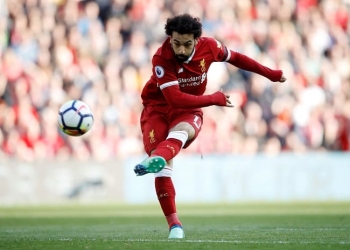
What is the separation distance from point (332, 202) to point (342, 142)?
2723mm

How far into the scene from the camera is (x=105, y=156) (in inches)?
795

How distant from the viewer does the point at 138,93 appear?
2130 centimetres

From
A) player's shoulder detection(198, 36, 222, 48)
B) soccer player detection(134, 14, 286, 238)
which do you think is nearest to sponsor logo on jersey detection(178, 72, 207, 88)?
soccer player detection(134, 14, 286, 238)

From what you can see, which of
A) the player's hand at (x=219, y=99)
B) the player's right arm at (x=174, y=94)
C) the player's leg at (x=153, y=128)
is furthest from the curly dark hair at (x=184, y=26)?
the player's leg at (x=153, y=128)

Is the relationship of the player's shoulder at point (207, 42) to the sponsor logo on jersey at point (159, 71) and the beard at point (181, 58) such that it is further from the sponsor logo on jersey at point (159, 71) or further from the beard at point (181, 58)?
the sponsor logo on jersey at point (159, 71)

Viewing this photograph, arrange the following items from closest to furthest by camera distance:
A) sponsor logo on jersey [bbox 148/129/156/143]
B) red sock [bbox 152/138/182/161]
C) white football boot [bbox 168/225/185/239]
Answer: red sock [bbox 152/138/182/161] → white football boot [bbox 168/225/185/239] → sponsor logo on jersey [bbox 148/129/156/143]

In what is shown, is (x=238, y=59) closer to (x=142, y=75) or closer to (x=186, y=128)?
(x=186, y=128)

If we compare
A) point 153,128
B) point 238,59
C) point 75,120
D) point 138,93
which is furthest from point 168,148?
point 138,93

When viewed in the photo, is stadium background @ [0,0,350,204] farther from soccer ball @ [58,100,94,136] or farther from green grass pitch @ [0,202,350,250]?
soccer ball @ [58,100,94,136]

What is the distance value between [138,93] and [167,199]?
12387 mm

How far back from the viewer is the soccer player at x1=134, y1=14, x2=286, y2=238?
8688 millimetres

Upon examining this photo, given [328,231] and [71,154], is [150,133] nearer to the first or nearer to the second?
[328,231]

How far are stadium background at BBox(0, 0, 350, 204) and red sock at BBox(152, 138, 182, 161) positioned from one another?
1066 centimetres

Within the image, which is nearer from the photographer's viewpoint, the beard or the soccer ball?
the beard
